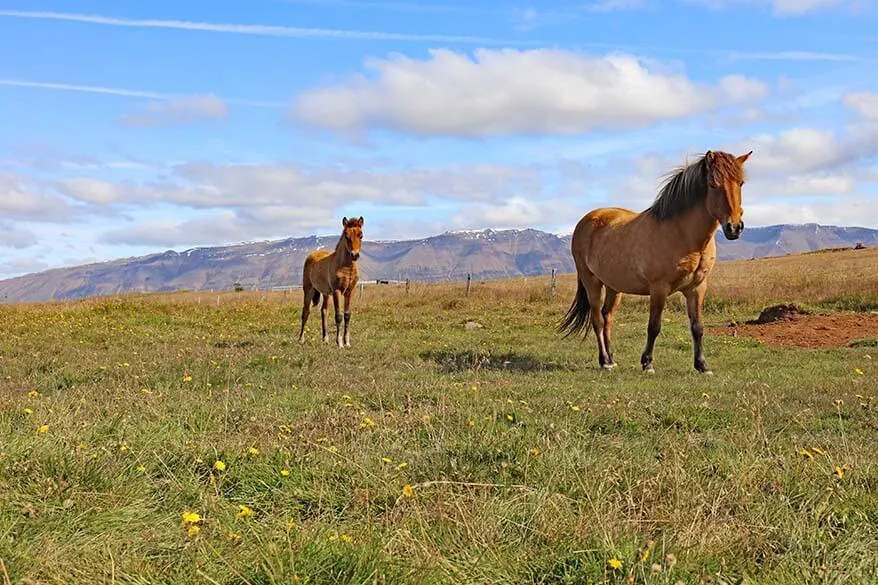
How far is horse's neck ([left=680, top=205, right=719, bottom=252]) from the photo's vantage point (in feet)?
35.6

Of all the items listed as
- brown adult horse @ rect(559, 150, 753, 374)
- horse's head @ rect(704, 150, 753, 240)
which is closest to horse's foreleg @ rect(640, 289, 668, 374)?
brown adult horse @ rect(559, 150, 753, 374)

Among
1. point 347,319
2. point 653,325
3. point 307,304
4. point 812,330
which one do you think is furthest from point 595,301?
point 307,304

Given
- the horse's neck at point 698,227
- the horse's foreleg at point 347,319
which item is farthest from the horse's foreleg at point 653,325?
the horse's foreleg at point 347,319

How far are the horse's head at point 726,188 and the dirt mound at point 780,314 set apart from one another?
8.78 meters

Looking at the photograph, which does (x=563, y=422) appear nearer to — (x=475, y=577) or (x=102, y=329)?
(x=475, y=577)

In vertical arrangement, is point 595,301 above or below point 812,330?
above

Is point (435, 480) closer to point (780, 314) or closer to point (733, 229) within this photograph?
point (733, 229)

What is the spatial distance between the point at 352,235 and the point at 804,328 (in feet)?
34.6

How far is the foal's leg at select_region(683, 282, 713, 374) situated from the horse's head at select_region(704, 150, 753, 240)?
1.42 meters

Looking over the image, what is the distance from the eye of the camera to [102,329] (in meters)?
18.6

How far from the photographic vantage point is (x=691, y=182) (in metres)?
11.0

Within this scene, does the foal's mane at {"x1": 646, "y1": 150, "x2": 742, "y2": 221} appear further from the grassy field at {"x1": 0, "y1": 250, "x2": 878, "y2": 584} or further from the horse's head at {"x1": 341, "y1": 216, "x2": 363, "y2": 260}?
the horse's head at {"x1": 341, "y1": 216, "x2": 363, "y2": 260}

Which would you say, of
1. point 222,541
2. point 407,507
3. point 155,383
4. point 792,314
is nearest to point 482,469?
point 407,507

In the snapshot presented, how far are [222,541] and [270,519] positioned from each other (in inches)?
21.2
